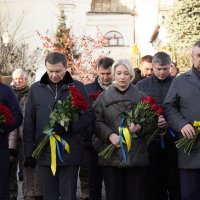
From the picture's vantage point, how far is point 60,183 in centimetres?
627

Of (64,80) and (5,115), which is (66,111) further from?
(5,115)

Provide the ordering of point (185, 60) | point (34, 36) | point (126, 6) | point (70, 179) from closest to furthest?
point (70, 179)
point (185, 60)
point (34, 36)
point (126, 6)

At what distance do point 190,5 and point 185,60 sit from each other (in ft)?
11.8

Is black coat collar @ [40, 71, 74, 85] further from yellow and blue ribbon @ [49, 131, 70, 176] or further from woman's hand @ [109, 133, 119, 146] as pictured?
woman's hand @ [109, 133, 119, 146]

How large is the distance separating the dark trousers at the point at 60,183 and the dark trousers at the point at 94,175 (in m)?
1.97

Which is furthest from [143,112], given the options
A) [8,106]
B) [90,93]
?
[90,93]

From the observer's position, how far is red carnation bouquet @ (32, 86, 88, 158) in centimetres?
610

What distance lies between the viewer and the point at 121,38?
172 feet

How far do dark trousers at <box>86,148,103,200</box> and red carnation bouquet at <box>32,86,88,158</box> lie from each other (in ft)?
6.80

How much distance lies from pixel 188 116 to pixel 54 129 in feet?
5.10

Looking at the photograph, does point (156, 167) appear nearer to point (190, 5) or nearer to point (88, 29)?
point (190, 5)

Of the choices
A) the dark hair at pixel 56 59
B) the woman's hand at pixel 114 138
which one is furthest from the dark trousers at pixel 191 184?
the dark hair at pixel 56 59

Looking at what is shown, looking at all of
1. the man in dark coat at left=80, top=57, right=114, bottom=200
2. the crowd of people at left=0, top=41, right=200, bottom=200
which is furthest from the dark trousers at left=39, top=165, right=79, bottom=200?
the man in dark coat at left=80, top=57, right=114, bottom=200

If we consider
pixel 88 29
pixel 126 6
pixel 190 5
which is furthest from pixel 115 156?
pixel 126 6
